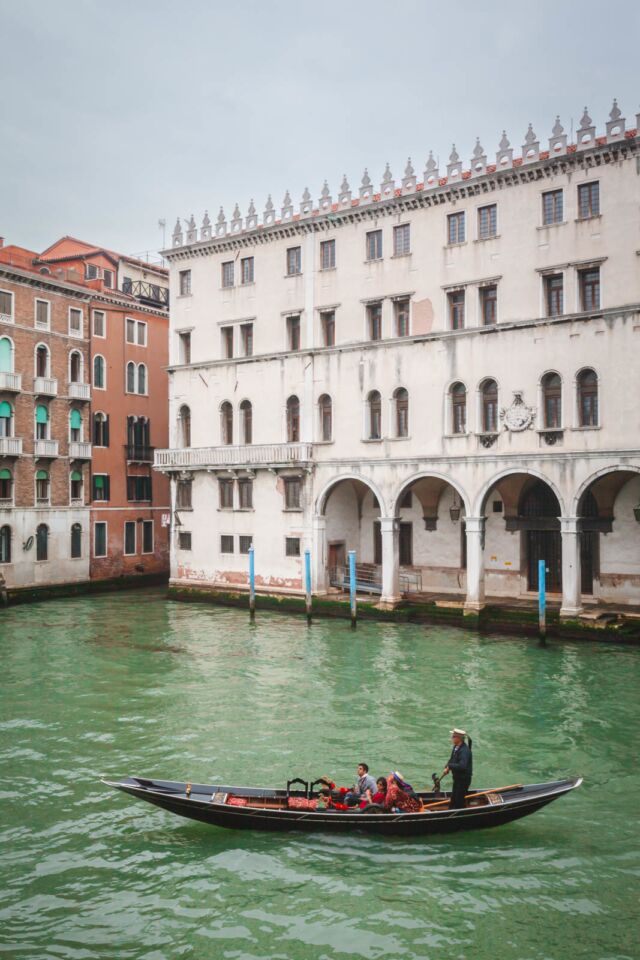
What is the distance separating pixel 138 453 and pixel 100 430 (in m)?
2.22

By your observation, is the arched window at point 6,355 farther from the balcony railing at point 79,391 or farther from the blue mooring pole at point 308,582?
the blue mooring pole at point 308,582

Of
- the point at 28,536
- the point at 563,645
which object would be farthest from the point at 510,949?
the point at 28,536

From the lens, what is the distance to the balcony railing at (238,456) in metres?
27.9

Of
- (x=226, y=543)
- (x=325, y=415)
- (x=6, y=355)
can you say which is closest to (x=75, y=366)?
(x=6, y=355)

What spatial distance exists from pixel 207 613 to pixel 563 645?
11.7m

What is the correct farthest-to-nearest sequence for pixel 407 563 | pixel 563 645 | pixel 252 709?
pixel 407 563 < pixel 563 645 < pixel 252 709

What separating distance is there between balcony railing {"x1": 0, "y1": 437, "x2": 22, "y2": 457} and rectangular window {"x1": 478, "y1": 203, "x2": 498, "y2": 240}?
1685 cm

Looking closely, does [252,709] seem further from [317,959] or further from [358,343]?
[358,343]

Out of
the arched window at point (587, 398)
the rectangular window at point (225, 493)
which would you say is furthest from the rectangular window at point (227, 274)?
the arched window at point (587, 398)

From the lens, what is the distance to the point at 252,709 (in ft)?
53.6

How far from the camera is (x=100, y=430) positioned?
34.5m

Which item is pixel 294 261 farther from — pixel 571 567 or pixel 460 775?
pixel 460 775

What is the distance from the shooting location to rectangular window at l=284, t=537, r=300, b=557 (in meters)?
28.4

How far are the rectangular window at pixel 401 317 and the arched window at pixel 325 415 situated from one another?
3219 millimetres
